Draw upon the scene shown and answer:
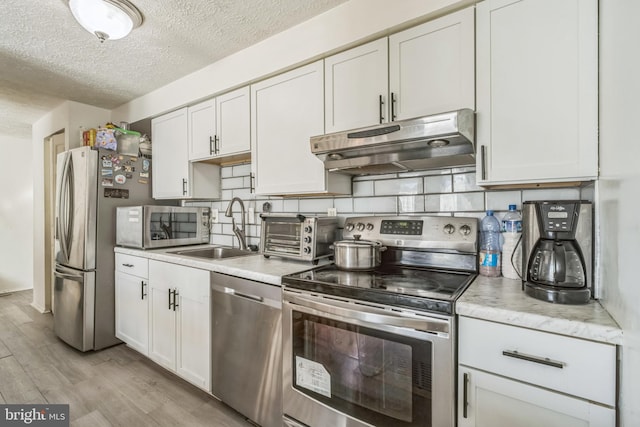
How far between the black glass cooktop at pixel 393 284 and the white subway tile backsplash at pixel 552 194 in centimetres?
47

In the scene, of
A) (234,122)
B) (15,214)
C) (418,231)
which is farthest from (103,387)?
(15,214)

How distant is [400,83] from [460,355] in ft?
4.09

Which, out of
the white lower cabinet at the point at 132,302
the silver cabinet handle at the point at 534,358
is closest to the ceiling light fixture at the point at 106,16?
the white lower cabinet at the point at 132,302

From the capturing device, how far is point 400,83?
1.51 metres

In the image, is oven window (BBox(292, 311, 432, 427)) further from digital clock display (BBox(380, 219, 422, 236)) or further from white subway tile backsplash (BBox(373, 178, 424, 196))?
white subway tile backsplash (BBox(373, 178, 424, 196))

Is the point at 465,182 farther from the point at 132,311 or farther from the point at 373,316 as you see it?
the point at 132,311

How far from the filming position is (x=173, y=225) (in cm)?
266

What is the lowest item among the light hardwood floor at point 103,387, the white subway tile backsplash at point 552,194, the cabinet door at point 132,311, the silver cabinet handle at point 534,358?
the light hardwood floor at point 103,387

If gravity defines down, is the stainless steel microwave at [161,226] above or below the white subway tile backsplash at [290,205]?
below

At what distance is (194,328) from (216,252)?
2.74 ft

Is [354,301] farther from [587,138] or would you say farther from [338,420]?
[587,138]

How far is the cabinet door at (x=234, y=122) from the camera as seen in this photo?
2.17 metres

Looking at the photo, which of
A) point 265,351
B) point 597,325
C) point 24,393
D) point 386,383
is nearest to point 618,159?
point 597,325

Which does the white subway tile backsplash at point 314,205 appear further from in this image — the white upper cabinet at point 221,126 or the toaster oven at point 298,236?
the white upper cabinet at point 221,126
